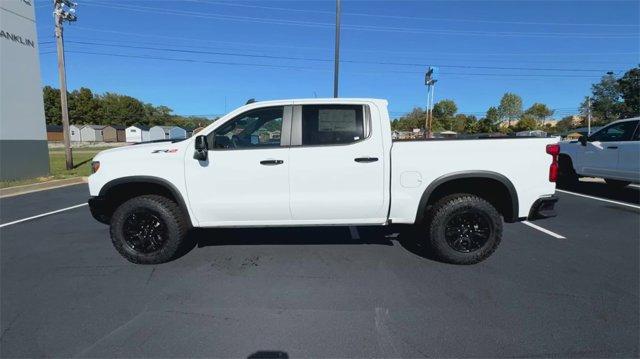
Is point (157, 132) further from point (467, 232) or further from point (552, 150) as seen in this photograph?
point (552, 150)

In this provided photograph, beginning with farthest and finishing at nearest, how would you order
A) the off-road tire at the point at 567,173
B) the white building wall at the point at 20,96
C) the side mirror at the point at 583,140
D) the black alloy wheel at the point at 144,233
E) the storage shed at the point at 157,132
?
1. the storage shed at the point at 157,132
2. the white building wall at the point at 20,96
3. the off-road tire at the point at 567,173
4. the side mirror at the point at 583,140
5. the black alloy wheel at the point at 144,233

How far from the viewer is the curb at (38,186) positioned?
9835mm

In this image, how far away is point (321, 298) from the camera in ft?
11.3

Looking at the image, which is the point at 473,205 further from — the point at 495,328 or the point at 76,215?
the point at 76,215

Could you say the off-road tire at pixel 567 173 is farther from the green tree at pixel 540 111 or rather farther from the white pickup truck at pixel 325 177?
the green tree at pixel 540 111

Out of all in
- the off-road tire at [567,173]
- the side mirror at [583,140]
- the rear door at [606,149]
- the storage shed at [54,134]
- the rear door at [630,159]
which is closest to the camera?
the rear door at [630,159]

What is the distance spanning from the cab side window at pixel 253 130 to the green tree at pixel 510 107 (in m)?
111

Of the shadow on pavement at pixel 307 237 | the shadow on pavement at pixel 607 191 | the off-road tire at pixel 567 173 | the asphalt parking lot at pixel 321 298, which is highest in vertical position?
the off-road tire at pixel 567 173

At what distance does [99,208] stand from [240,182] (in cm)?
174

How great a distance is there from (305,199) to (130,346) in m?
2.11

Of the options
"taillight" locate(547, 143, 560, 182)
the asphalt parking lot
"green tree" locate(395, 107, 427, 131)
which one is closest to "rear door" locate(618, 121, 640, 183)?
the asphalt parking lot

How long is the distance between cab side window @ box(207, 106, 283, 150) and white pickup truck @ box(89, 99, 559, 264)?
0.04 ft

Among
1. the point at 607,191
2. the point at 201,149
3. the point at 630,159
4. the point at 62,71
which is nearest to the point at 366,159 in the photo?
the point at 201,149

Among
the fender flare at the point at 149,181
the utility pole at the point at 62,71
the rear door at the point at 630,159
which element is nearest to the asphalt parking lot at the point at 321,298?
the fender flare at the point at 149,181
